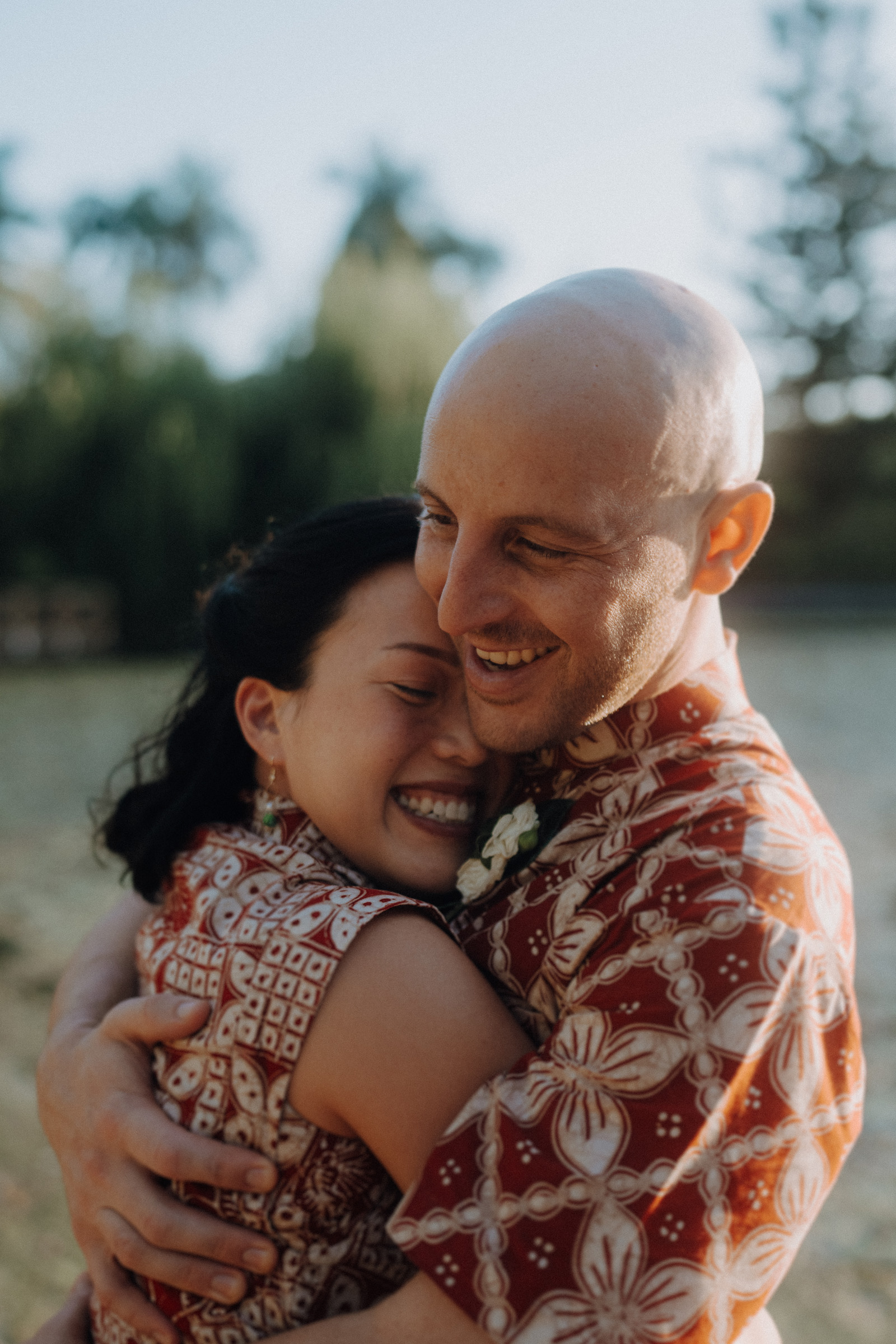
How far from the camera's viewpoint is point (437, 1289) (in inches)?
53.0

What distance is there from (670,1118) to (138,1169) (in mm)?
922

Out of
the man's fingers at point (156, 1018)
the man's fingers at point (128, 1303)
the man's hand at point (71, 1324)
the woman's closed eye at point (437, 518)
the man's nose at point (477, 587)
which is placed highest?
the woman's closed eye at point (437, 518)

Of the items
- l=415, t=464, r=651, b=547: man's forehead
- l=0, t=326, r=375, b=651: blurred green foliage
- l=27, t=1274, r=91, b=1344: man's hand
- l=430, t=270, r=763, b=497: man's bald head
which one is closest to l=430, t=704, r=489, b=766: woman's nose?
l=415, t=464, r=651, b=547: man's forehead

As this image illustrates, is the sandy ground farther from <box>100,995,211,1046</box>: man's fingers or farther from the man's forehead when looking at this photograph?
the man's forehead

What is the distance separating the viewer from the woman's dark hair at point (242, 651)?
2.06 metres

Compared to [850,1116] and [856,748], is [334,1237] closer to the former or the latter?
[850,1116]

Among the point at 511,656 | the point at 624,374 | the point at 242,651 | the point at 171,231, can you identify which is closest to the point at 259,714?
the point at 242,651

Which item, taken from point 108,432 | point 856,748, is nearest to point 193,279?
point 108,432

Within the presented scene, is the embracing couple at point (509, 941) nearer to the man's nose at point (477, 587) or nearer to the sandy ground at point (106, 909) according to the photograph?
the man's nose at point (477, 587)

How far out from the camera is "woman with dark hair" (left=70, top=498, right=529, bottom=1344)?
1.47 metres

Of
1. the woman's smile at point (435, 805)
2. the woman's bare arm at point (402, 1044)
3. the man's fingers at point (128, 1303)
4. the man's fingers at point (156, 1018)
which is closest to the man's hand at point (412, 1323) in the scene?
the woman's bare arm at point (402, 1044)

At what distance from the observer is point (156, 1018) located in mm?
1700

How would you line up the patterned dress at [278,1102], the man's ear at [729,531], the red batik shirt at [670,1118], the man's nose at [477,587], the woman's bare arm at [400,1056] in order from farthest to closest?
the man's ear at [729,531], the man's nose at [477,587], the patterned dress at [278,1102], the woman's bare arm at [400,1056], the red batik shirt at [670,1118]

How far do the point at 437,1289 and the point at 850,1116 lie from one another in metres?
0.56
